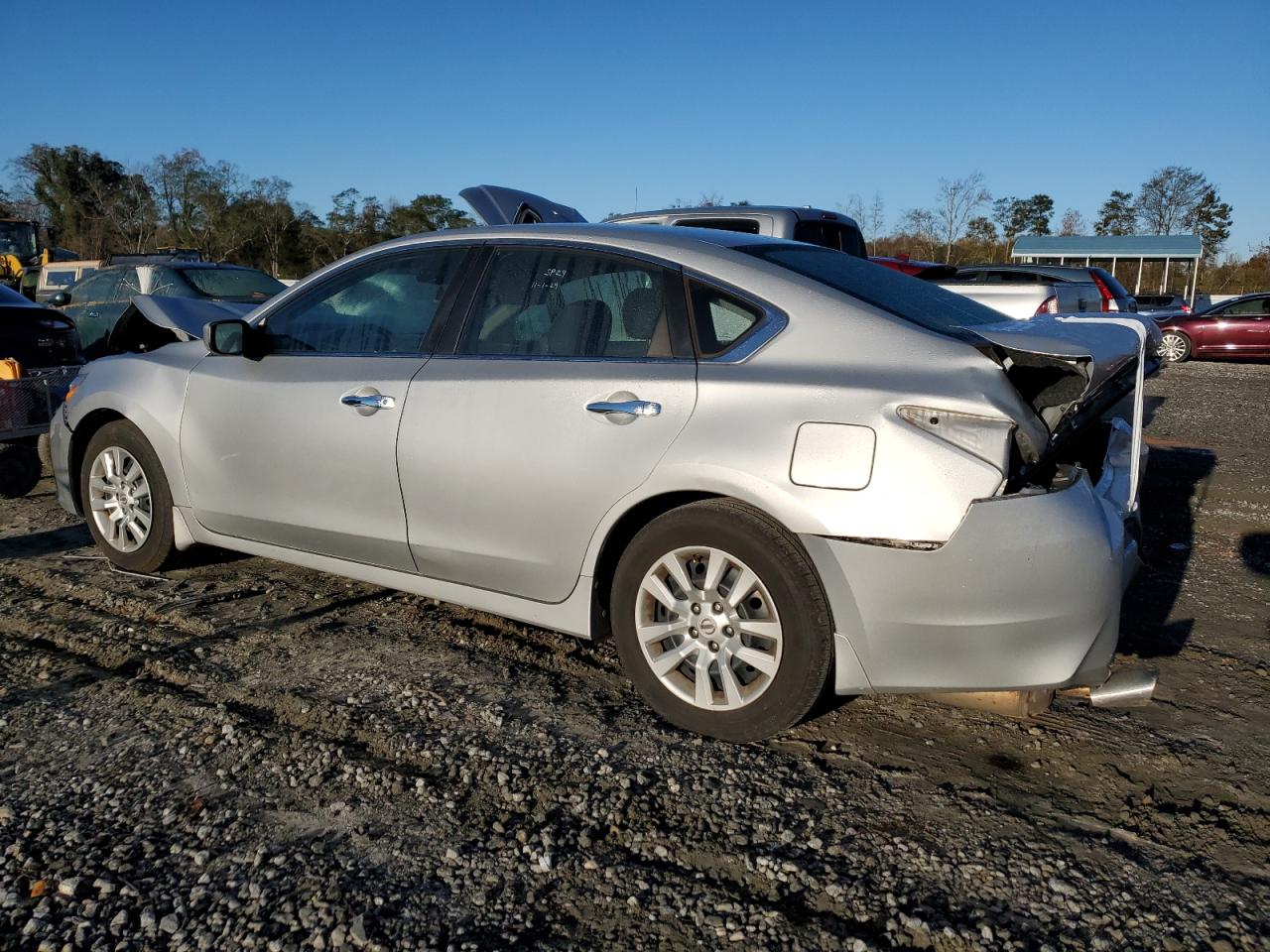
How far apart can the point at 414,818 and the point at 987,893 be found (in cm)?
151

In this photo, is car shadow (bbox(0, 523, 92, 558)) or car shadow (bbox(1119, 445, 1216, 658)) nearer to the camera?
car shadow (bbox(1119, 445, 1216, 658))

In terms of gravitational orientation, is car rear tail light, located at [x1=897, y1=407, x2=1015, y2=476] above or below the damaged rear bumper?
above

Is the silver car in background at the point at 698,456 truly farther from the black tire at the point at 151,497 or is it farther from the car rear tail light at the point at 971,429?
the black tire at the point at 151,497

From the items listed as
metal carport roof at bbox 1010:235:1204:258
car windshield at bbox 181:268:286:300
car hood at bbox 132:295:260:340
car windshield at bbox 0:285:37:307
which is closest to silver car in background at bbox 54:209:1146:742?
car hood at bbox 132:295:260:340

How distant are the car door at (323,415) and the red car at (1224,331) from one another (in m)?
19.0

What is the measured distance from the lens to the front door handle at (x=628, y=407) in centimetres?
327

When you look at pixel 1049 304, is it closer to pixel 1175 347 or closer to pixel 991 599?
pixel 991 599

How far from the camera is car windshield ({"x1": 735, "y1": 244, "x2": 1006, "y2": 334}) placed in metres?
3.32

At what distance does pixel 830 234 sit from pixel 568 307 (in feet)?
19.3

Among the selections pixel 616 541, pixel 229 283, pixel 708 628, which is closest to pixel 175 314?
pixel 616 541

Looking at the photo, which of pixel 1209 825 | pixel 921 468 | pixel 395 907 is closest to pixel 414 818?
pixel 395 907

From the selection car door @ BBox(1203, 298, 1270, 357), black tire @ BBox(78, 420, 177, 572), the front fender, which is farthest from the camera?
car door @ BBox(1203, 298, 1270, 357)

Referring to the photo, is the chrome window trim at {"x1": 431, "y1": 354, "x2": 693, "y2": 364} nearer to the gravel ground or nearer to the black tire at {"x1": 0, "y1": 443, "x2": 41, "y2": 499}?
the gravel ground

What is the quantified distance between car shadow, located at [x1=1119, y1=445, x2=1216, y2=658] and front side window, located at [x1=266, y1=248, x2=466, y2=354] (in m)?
3.05
